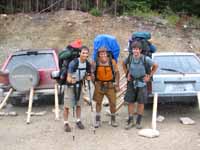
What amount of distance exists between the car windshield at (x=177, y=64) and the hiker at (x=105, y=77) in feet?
4.08

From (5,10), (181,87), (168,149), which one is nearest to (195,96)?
(181,87)

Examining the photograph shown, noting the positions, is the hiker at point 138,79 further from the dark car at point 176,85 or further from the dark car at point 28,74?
the dark car at point 28,74

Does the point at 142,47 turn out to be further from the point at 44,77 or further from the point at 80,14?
the point at 80,14

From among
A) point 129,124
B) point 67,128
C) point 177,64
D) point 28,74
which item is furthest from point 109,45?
point 67,128

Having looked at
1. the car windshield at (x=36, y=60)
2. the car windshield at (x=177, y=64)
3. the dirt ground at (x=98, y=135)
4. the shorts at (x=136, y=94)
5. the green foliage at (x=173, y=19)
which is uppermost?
the green foliage at (x=173, y=19)

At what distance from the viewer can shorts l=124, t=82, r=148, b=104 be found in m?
9.60

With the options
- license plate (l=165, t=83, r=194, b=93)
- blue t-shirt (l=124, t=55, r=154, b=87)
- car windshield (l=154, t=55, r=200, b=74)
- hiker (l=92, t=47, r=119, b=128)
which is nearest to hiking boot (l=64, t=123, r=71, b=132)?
hiker (l=92, t=47, r=119, b=128)

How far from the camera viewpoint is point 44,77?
37.7 feet

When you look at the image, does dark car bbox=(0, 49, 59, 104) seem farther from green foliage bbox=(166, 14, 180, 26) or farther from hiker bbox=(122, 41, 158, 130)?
green foliage bbox=(166, 14, 180, 26)


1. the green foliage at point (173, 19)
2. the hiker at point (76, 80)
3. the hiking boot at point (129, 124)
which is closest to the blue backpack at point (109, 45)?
the hiker at point (76, 80)

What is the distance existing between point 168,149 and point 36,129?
2.97 m

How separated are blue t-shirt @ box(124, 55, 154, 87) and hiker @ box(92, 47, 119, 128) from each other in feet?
1.05

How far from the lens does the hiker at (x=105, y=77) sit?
9.55 meters

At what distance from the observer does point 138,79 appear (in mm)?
9586
